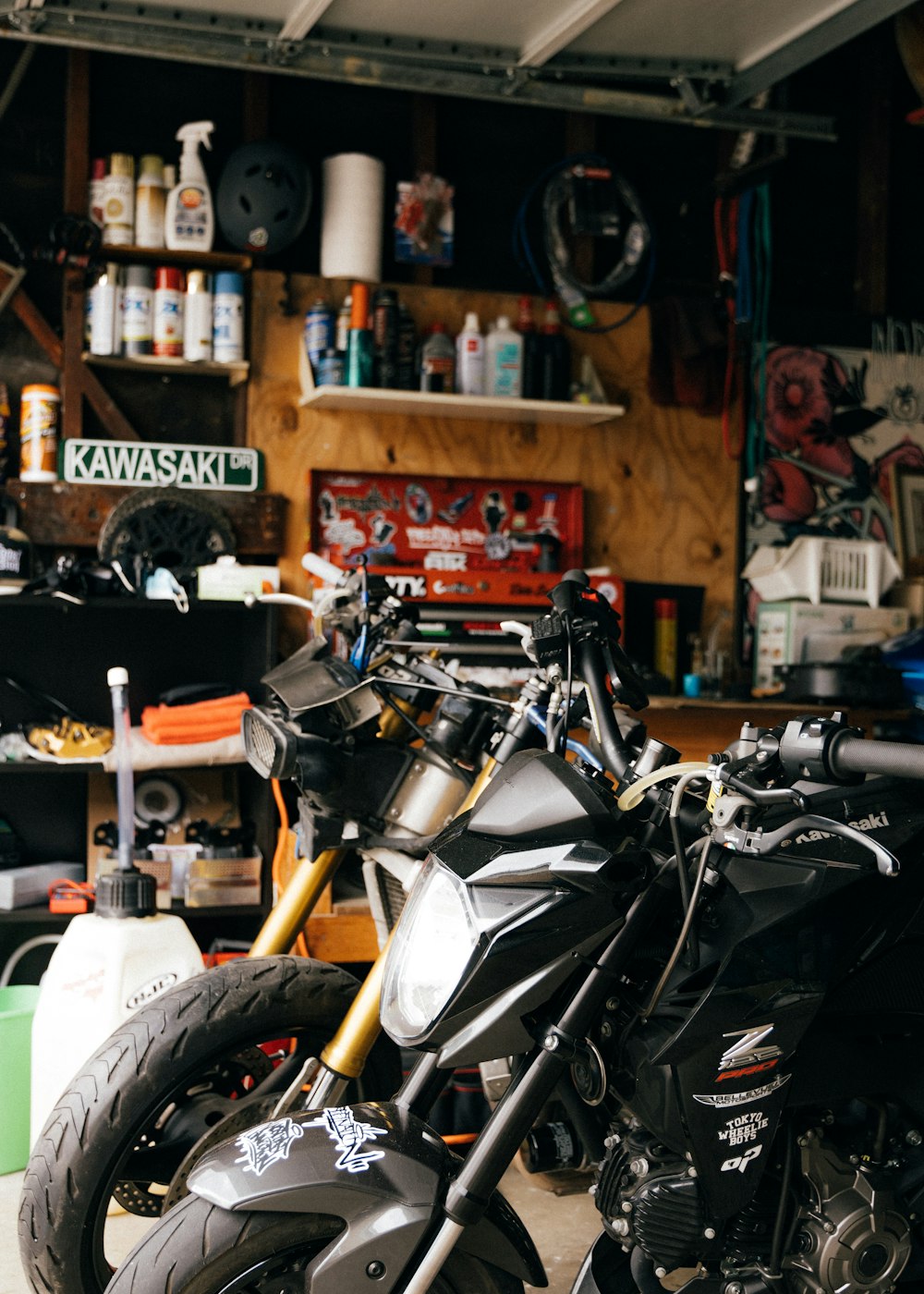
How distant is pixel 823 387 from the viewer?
14.7 ft

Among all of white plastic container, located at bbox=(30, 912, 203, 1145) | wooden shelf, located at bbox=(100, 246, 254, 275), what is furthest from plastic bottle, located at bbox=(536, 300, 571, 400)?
white plastic container, located at bbox=(30, 912, 203, 1145)

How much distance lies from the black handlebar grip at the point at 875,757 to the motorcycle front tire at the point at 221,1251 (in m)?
0.73

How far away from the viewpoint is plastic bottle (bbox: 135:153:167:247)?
3760 mm

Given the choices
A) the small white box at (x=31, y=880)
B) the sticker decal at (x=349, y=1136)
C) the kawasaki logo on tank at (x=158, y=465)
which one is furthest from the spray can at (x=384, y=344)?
the sticker decal at (x=349, y=1136)

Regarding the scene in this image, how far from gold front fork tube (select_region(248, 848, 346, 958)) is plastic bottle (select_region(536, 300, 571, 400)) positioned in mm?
2150

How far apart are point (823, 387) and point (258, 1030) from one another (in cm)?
327

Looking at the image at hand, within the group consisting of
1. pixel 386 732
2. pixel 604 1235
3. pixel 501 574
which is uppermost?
pixel 501 574

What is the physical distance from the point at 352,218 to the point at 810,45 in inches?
53.6

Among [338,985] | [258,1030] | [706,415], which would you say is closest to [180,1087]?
[258,1030]

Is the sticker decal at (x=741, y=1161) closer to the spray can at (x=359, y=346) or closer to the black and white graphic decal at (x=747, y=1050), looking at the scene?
the black and white graphic decal at (x=747, y=1050)

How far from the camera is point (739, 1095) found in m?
1.58

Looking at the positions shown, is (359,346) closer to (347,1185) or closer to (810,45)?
(810,45)

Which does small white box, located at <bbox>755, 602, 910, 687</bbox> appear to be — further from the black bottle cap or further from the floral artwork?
the black bottle cap

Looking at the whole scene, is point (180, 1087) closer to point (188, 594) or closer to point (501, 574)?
point (188, 594)
